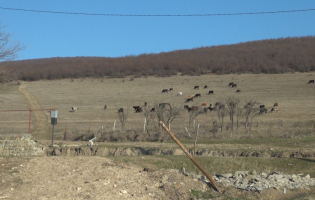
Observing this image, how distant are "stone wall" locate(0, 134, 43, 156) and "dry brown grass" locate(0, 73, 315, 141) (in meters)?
6.36

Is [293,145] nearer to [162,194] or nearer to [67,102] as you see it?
[162,194]

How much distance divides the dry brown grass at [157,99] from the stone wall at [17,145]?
6.36 m

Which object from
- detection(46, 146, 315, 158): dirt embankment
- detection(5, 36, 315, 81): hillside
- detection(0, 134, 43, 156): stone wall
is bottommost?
detection(46, 146, 315, 158): dirt embankment

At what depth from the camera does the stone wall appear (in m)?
17.8

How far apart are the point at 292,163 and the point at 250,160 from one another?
156 centimetres

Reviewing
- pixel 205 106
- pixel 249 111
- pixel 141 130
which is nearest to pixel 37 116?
pixel 205 106

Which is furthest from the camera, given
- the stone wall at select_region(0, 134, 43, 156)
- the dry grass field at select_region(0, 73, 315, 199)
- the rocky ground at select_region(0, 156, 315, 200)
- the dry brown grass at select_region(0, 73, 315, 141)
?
the dry brown grass at select_region(0, 73, 315, 141)

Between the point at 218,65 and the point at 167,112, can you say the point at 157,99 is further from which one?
the point at 218,65

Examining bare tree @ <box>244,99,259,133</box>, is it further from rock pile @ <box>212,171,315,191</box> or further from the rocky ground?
the rocky ground

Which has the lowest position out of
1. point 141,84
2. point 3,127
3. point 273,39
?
point 3,127

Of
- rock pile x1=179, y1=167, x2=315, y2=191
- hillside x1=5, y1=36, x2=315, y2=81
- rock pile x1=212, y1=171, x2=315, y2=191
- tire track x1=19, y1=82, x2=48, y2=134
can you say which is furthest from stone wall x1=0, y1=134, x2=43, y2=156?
hillside x1=5, y1=36, x2=315, y2=81

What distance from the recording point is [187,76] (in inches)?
3290

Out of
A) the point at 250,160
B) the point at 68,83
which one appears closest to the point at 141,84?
the point at 68,83

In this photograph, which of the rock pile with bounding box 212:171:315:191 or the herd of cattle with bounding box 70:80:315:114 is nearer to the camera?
the rock pile with bounding box 212:171:315:191
